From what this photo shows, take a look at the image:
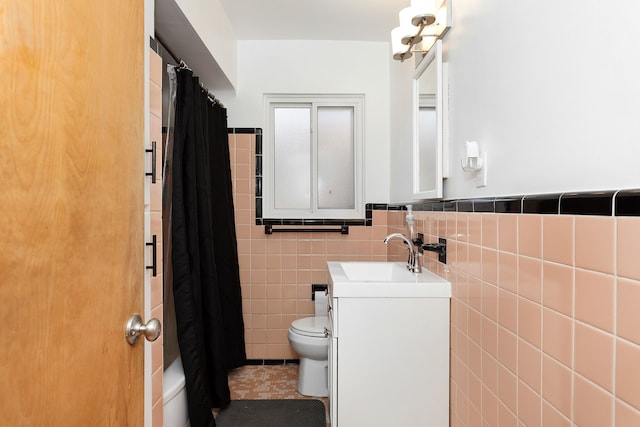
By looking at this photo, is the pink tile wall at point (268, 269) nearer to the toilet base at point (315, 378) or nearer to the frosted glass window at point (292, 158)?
the frosted glass window at point (292, 158)

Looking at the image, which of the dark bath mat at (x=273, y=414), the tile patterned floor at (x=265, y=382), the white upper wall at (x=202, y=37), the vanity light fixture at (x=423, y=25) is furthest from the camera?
the tile patterned floor at (x=265, y=382)

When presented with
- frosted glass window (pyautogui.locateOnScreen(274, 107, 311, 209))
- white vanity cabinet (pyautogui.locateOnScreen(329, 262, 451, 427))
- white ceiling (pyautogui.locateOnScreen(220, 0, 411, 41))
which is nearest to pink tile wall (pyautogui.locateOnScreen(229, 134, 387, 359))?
frosted glass window (pyautogui.locateOnScreen(274, 107, 311, 209))

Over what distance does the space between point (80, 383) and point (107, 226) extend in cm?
31

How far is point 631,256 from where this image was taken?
648 millimetres

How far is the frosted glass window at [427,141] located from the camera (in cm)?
176

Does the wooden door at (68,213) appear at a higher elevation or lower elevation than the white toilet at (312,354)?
higher

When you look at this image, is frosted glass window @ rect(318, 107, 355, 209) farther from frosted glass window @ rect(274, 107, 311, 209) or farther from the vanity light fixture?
the vanity light fixture

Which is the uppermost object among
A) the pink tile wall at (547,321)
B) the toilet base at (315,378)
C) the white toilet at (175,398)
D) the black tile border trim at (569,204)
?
the black tile border trim at (569,204)

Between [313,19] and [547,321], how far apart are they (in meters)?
2.35

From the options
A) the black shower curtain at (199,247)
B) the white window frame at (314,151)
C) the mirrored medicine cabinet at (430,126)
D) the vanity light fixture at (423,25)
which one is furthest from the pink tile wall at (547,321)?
the white window frame at (314,151)

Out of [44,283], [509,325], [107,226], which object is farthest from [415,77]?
[44,283]

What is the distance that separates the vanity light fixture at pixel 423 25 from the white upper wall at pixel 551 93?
15 centimetres

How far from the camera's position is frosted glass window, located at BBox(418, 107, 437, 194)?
69.5 inches

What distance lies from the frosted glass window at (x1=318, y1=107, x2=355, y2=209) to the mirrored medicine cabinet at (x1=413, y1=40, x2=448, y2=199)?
0.93 metres
